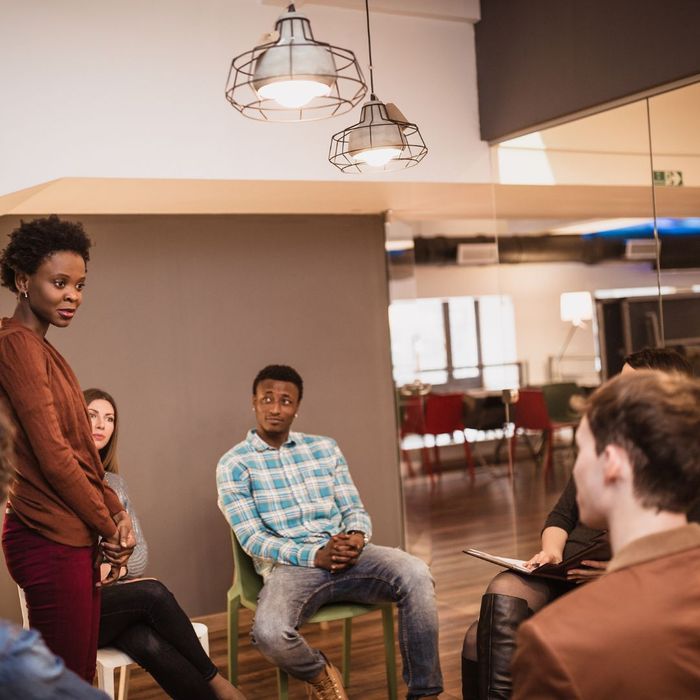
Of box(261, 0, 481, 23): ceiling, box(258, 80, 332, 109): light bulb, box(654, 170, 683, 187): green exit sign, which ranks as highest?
box(261, 0, 481, 23): ceiling

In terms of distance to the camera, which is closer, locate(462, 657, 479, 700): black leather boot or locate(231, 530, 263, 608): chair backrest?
locate(462, 657, 479, 700): black leather boot

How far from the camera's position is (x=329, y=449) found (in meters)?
4.08

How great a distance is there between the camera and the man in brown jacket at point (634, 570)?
4.49 feet

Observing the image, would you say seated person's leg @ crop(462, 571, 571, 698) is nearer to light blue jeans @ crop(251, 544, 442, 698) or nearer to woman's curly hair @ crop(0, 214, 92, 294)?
light blue jeans @ crop(251, 544, 442, 698)

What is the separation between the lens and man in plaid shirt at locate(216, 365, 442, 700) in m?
3.40

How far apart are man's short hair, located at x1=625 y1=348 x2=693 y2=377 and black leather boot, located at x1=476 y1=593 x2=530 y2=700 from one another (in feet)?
2.63

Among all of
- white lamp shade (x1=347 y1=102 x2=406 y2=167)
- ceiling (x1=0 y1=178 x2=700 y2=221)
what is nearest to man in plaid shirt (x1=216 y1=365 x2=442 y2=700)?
ceiling (x1=0 y1=178 x2=700 y2=221)

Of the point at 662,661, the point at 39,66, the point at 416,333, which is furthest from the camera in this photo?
the point at 416,333

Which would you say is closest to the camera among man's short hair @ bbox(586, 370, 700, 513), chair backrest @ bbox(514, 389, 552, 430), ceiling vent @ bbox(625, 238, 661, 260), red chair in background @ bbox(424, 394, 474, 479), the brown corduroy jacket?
the brown corduroy jacket

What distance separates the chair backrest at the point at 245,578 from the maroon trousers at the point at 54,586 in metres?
1.41

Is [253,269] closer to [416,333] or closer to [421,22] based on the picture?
[416,333]

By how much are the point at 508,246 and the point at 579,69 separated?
1018mm

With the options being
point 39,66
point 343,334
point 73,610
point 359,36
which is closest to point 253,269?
point 343,334

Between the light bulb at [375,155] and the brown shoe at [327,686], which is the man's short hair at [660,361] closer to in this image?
the light bulb at [375,155]
